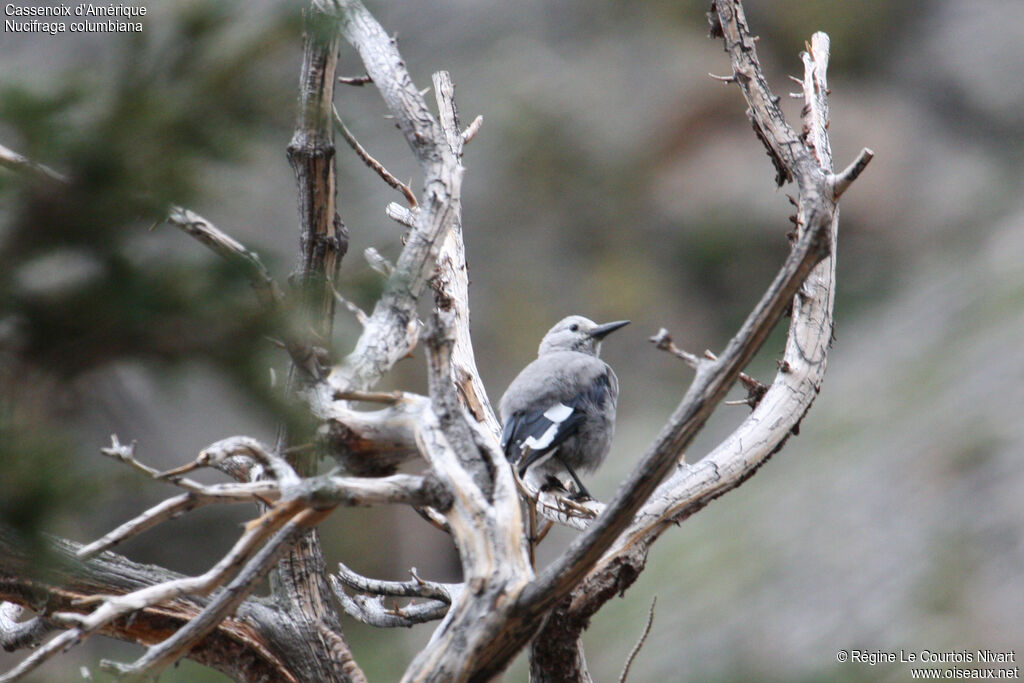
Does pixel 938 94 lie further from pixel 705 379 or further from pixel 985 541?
pixel 705 379

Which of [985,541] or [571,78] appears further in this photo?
[571,78]

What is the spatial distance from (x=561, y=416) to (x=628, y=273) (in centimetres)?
653

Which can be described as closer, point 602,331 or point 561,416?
point 561,416

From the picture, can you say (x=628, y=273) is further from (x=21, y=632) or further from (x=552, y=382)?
(x=21, y=632)

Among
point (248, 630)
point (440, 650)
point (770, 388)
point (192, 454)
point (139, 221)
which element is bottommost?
point (440, 650)

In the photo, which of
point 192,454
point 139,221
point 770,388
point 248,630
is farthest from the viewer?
point 192,454

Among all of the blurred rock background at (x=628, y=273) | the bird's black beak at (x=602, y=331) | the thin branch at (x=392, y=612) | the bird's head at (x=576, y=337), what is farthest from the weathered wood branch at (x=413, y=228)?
the bird's head at (x=576, y=337)

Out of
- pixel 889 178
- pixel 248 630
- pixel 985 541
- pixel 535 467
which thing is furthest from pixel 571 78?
pixel 248 630

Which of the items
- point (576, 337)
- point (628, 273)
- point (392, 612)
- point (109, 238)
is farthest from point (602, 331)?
point (628, 273)

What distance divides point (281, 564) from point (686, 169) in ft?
28.8

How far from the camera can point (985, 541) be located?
6203 millimetres

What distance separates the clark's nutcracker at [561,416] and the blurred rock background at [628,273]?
813 millimetres

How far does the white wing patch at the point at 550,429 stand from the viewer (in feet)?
11.4

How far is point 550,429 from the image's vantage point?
3582 mm
